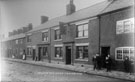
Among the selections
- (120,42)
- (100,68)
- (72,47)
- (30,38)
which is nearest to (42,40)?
(30,38)

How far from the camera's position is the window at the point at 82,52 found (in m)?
15.3

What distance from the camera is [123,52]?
11281 mm

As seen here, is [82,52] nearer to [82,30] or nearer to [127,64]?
[82,30]

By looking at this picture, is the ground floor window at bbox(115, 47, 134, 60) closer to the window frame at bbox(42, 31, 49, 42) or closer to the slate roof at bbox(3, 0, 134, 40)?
the slate roof at bbox(3, 0, 134, 40)

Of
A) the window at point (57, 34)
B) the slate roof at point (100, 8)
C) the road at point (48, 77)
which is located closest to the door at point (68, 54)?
the window at point (57, 34)

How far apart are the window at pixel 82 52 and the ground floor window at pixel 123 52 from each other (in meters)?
4.20

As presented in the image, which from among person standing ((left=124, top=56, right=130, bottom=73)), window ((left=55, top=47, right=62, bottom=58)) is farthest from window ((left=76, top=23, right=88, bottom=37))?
person standing ((left=124, top=56, right=130, bottom=73))

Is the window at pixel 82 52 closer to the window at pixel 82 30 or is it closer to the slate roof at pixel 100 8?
the window at pixel 82 30

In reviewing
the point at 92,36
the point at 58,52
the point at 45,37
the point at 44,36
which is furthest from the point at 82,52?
the point at 44,36

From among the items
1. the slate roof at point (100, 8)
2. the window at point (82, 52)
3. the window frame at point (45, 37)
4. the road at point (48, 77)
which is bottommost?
the road at point (48, 77)

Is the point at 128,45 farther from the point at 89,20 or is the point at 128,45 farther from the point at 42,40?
the point at 42,40

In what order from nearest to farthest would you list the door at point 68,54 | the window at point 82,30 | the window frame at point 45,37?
the window at point 82,30, the door at point 68,54, the window frame at point 45,37

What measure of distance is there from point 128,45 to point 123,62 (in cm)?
156

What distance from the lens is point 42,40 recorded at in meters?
23.4
